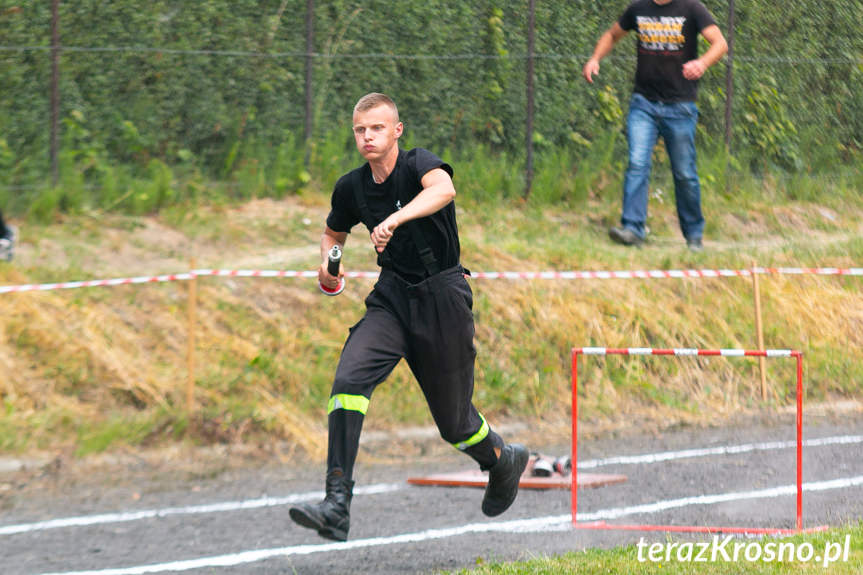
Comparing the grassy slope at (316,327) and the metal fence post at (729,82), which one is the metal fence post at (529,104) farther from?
the metal fence post at (729,82)

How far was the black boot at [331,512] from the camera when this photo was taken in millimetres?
5945

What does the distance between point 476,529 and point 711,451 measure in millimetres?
2899

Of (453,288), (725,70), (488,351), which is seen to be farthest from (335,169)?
(453,288)

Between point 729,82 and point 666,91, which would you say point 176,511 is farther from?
point 729,82

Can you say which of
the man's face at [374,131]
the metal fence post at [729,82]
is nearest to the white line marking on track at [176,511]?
the man's face at [374,131]

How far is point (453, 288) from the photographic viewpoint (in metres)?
6.36

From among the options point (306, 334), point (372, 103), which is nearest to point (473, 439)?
point (372, 103)

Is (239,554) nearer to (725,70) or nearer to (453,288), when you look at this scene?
(453,288)

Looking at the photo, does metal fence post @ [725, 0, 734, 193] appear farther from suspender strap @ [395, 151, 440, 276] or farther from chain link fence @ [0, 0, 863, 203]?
suspender strap @ [395, 151, 440, 276]

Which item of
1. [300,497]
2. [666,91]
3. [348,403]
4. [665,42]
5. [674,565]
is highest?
[665,42]

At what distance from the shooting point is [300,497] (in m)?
8.35

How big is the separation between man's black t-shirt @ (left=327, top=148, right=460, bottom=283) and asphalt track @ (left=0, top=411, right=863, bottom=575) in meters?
1.43

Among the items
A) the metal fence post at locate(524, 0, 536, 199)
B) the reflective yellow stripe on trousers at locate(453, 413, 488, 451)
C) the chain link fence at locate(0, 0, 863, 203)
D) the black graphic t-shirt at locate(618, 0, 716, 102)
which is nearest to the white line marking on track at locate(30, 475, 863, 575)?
the reflective yellow stripe on trousers at locate(453, 413, 488, 451)

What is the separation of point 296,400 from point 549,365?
2.23m
